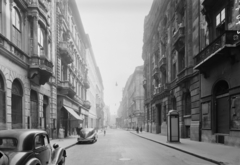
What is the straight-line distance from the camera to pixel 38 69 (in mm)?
18609

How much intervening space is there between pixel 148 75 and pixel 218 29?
99.5ft

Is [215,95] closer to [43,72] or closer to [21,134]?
[43,72]

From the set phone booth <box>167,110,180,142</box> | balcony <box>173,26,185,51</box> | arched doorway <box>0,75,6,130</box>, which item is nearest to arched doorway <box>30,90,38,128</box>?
arched doorway <box>0,75,6,130</box>

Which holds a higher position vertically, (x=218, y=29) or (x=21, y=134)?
(x=218, y=29)

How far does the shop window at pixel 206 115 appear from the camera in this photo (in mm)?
18438

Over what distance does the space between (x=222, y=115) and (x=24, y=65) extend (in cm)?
1373

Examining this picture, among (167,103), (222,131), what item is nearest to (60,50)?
(167,103)

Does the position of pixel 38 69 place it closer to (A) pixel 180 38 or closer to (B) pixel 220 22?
(B) pixel 220 22

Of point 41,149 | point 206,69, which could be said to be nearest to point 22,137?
point 41,149

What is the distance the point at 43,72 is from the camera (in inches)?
750

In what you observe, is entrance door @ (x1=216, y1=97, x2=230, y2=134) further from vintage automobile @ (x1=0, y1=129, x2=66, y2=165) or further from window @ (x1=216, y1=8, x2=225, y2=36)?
vintage automobile @ (x1=0, y1=129, x2=66, y2=165)

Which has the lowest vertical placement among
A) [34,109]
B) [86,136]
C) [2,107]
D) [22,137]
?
[86,136]

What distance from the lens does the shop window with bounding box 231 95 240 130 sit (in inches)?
566

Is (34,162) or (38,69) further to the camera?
(38,69)
